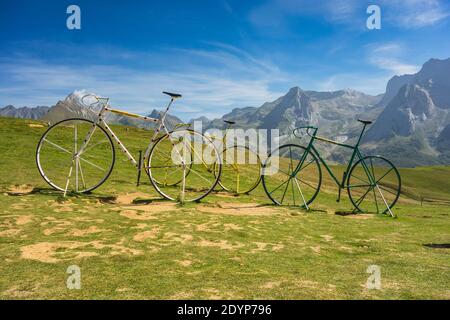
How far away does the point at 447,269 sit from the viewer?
723cm

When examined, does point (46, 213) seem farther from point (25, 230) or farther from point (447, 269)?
point (447, 269)

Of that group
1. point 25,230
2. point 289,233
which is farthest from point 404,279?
point 25,230

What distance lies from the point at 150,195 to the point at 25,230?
6.92 metres

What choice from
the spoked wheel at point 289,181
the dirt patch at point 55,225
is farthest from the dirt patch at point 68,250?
the spoked wheel at point 289,181

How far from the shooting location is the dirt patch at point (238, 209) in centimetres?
1336

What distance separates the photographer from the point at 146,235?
29.7 ft

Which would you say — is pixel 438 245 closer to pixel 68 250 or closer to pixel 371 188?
pixel 371 188

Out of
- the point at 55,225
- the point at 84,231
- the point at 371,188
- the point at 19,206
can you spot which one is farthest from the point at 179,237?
the point at 371,188

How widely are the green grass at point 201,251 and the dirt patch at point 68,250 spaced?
2cm

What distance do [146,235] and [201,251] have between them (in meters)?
1.91

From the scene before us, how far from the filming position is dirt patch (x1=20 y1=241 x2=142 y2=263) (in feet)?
23.0

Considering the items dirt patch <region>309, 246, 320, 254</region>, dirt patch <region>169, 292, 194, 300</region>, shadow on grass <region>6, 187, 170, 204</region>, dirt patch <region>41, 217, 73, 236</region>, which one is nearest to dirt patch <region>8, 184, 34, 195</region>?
shadow on grass <region>6, 187, 170, 204</region>

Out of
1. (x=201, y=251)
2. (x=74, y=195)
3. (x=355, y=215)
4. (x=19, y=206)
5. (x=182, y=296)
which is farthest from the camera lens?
(x=355, y=215)

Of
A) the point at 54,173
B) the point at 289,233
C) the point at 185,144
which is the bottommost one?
the point at 289,233
